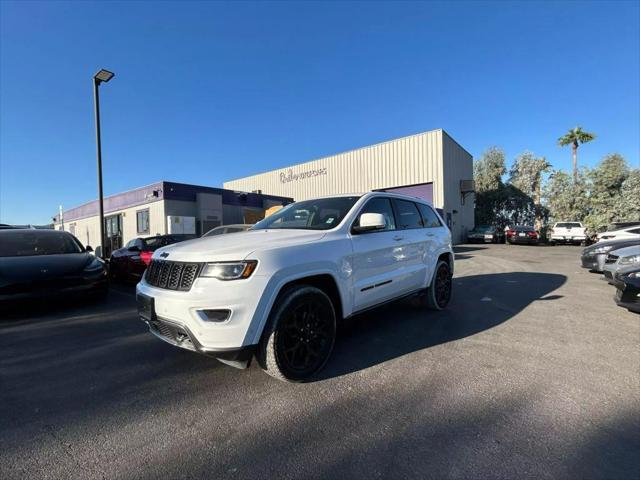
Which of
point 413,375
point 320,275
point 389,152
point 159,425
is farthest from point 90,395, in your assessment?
point 389,152

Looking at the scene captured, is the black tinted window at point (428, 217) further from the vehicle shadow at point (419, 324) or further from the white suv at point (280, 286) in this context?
the vehicle shadow at point (419, 324)

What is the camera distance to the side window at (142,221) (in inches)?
747

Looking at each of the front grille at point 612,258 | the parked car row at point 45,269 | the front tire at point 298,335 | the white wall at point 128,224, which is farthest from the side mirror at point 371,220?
the white wall at point 128,224

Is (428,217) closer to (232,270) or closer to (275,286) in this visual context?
(275,286)

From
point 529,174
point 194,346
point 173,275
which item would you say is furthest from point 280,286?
point 529,174

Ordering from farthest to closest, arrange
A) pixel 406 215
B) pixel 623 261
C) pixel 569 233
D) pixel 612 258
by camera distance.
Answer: pixel 569 233, pixel 612 258, pixel 623 261, pixel 406 215

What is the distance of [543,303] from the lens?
19.3 feet

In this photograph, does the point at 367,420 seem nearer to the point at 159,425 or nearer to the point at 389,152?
the point at 159,425

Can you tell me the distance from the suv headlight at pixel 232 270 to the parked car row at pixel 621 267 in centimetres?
553

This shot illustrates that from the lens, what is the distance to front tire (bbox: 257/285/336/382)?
8.92ft

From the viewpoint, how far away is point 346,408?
255cm

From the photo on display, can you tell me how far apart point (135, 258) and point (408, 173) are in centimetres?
2125

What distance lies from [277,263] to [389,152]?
25060 mm

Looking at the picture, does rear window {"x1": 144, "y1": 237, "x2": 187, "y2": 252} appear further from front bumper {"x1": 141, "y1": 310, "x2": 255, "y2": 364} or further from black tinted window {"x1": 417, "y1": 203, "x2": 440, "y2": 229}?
black tinted window {"x1": 417, "y1": 203, "x2": 440, "y2": 229}
